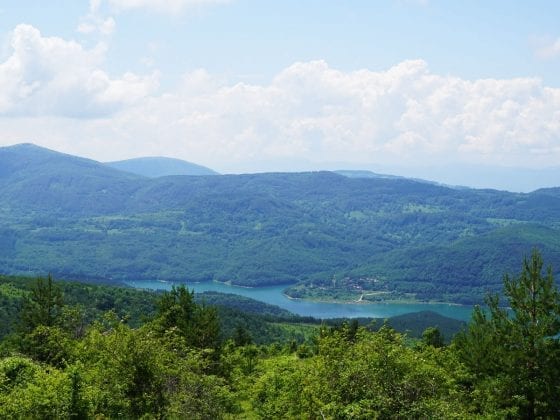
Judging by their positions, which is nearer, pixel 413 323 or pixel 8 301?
pixel 8 301

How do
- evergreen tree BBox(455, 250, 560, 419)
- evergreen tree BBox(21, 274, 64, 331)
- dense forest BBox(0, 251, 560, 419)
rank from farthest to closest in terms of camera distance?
evergreen tree BBox(21, 274, 64, 331) → evergreen tree BBox(455, 250, 560, 419) → dense forest BBox(0, 251, 560, 419)

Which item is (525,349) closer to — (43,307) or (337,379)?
(337,379)

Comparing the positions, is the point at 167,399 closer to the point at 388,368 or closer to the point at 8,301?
the point at 388,368

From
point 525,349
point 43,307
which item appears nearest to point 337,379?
point 525,349

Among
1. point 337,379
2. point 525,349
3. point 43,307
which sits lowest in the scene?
point 43,307

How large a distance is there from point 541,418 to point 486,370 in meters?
3.56

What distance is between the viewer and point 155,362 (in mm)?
23250

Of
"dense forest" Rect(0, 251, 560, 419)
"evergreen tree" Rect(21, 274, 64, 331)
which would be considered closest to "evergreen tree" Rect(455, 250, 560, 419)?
"dense forest" Rect(0, 251, 560, 419)

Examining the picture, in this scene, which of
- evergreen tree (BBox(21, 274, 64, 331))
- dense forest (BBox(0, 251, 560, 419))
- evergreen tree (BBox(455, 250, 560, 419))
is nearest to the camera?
dense forest (BBox(0, 251, 560, 419))

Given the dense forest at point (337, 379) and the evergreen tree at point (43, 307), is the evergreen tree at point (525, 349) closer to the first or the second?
the dense forest at point (337, 379)

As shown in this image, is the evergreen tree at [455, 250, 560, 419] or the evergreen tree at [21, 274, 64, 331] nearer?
the evergreen tree at [455, 250, 560, 419]

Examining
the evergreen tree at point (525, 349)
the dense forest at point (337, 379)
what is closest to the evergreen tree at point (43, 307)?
the dense forest at point (337, 379)

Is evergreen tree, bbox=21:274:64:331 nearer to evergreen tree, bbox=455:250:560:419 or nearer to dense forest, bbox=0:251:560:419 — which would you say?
dense forest, bbox=0:251:560:419

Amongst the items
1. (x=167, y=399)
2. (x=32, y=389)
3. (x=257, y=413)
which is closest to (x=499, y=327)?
(x=257, y=413)
